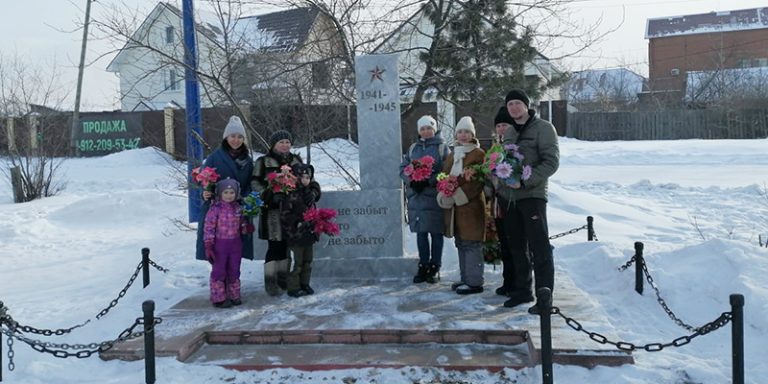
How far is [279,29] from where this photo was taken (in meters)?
10.7

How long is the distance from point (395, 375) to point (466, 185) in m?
2.34

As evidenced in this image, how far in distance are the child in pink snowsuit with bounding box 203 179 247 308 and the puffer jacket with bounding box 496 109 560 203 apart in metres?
2.46

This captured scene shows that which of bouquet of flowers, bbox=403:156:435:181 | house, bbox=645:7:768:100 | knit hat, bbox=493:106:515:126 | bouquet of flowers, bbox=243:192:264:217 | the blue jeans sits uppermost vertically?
house, bbox=645:7:768:100

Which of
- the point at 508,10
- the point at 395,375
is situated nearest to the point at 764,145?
the point at 508,10

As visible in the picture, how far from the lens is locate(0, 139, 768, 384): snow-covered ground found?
A: 5035mm

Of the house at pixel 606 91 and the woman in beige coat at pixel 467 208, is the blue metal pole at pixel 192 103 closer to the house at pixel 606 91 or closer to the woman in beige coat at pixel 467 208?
the woman in beige coat at pixel 467 208

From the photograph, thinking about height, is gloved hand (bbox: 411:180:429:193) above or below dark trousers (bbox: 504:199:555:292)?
above

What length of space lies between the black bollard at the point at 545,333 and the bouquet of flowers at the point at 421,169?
265cm

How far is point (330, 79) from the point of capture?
996cm

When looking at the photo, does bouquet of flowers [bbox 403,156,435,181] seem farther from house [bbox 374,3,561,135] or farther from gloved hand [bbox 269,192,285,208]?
house [bbox 374,3,561,135]

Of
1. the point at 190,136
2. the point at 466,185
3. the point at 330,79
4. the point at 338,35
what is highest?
the point at 338,35

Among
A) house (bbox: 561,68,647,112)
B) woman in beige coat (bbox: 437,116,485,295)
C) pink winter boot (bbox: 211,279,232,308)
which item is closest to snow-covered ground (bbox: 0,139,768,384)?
woman in beige coat (bbox: 437,116,485,295)

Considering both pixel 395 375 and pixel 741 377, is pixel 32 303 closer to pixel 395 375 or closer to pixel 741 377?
pixel 395 375

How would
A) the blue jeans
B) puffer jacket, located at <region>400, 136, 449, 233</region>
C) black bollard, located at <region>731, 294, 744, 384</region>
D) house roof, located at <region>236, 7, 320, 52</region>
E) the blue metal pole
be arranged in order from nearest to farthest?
1. black bollard, located at <region>731, 294, 744, 384</region>
2. puffer jacket, located at <region>400, 136, 449, 233</region>
3. the blue jeans
4. the blue metal pole
5. house roof, located at <region>236, 7, 320, 52</region>
